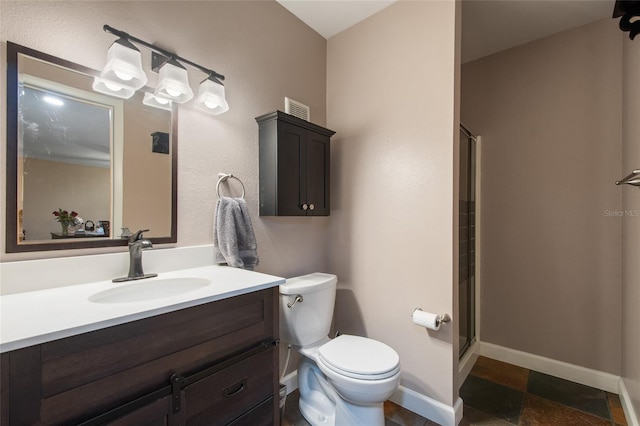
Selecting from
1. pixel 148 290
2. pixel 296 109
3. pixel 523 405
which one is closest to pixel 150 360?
pixel 148 290

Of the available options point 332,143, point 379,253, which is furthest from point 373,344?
point 332,143

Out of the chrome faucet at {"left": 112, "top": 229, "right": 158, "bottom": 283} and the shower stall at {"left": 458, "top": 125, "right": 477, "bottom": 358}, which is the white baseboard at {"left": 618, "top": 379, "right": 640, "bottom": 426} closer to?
the shower stall at {"left": 458, "top": 125, "right": 477, "bottom": 358}

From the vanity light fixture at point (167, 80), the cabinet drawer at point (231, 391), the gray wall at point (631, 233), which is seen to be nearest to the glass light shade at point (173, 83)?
the vanity light fixture at point (167, 80)

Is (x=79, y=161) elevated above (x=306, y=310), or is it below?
above

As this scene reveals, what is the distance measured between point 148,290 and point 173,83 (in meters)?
0.93

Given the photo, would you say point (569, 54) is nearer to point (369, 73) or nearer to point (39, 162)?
point (369, 73)

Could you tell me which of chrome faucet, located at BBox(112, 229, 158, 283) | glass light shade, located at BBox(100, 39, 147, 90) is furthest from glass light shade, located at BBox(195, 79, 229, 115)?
chrome faucet, located at BBox(112, 229, 158, 283)

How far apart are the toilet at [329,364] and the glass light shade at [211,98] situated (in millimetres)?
1029

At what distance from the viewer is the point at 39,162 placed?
1.05 meters

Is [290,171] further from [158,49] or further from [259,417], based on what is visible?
[259,417]

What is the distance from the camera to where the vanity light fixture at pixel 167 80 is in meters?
A: 1.15

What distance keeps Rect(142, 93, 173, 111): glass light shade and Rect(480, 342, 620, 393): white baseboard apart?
9.56 ft

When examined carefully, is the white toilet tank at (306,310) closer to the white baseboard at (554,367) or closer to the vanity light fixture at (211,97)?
the vanity light fixture at (211,97)

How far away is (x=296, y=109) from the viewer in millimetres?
1975
